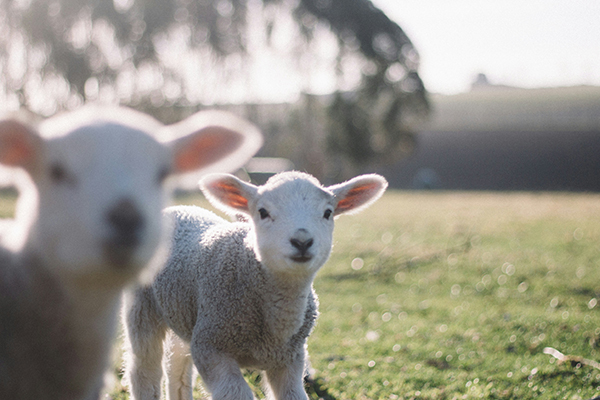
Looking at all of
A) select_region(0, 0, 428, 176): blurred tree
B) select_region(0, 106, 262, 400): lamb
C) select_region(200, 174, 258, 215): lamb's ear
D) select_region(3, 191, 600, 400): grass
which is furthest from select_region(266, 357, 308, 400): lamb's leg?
select_region(0, 0, 428, 176): blurred tree

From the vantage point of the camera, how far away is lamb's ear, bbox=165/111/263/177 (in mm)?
1926

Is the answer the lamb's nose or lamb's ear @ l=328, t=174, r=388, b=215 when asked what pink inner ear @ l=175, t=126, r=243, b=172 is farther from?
lamb's ear @ l=328, t=174, r=388, b=215

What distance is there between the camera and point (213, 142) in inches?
77.9

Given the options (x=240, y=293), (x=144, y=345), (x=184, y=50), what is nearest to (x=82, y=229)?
(x=240, y=293)

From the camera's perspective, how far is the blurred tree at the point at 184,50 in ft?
50.4

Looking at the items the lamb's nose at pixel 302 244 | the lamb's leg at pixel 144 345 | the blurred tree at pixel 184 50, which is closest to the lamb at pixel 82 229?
the lamb's nose at pixel 302 244

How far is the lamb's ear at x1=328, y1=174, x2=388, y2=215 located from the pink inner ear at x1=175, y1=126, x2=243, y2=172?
58.0 inches

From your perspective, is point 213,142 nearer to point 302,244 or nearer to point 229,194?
point 302,244

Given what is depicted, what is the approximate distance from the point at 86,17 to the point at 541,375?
1664 cm

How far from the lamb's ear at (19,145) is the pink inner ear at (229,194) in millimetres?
1583

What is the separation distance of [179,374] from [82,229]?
→ 234 cm

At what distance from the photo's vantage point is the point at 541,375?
392 centimetres

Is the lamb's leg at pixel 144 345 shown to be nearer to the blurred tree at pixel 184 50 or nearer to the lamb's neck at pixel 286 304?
the lamb's neck at pixel 286 304

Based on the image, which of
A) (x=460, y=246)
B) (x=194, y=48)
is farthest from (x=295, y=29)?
(x=460, y=246)
